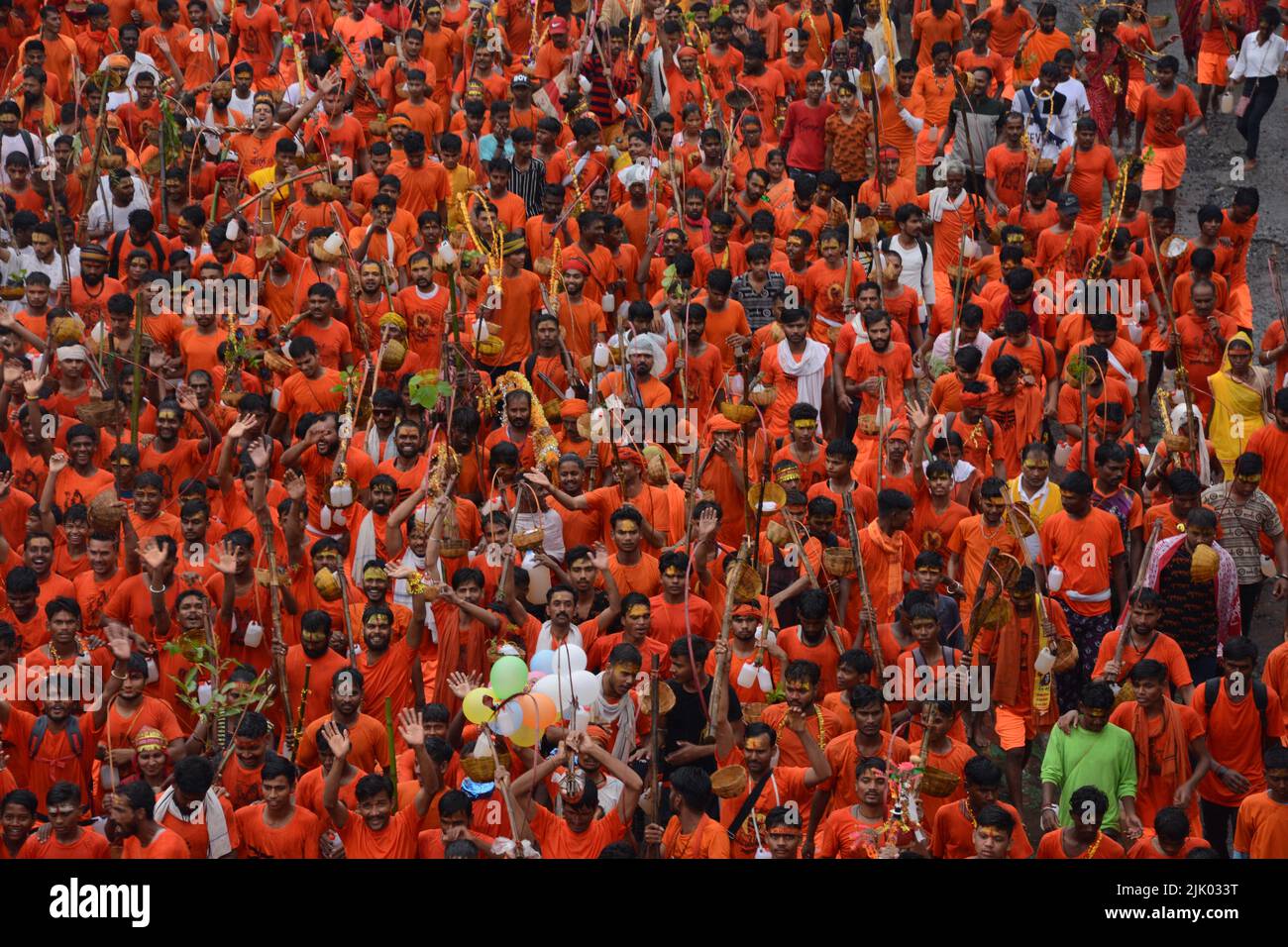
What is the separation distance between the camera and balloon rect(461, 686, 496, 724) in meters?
10.0

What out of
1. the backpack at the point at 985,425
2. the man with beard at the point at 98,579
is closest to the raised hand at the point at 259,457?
the man with beard at the point at 98,579

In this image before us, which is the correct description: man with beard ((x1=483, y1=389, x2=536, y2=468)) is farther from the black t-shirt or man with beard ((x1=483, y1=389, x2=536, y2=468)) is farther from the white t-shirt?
the white t-shirt

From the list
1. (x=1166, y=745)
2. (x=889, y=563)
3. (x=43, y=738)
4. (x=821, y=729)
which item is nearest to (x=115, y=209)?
(x=43, y=738)

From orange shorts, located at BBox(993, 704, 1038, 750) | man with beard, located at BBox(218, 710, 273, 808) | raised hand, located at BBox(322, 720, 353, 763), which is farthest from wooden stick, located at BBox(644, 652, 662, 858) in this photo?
orange shorts, located at BBox(993, 704, 1038, 750)

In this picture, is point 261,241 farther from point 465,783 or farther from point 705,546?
point 465,783

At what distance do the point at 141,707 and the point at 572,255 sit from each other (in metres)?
5.31

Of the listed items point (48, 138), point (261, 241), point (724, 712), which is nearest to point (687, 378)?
point (261, 241)

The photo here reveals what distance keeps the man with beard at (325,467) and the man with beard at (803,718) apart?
9.84 ft

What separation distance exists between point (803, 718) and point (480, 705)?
164 centimetres

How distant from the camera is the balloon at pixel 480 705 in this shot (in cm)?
1002

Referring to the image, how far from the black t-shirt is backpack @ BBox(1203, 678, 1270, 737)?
225 centimetres

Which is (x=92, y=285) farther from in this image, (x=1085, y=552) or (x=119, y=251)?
(x=1085, y=552)

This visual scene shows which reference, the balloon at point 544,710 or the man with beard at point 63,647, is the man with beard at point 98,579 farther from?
the balloon at point 544,710

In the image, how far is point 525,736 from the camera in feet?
33.8
